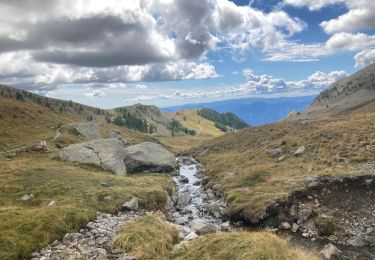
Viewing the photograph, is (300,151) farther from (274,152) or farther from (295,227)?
(295,227)

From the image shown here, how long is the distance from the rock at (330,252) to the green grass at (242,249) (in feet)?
24.8

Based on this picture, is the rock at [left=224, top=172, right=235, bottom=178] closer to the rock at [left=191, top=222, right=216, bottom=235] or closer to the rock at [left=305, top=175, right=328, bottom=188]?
the rock at [left=305, top=175, right=328, bottom=188]

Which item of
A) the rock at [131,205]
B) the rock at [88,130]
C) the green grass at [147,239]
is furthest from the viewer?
the rock at [88,130]

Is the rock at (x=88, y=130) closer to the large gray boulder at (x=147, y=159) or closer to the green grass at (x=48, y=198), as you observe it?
the large gray boulder at (x=147, y=159)

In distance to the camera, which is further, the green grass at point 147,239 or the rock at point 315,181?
the rock at point 315,181

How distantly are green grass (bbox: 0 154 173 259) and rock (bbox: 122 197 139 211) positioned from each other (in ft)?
2.08

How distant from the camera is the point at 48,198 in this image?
1422 inches

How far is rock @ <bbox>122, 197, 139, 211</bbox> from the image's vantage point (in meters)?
36.7

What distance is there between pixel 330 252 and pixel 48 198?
25977 millimetres

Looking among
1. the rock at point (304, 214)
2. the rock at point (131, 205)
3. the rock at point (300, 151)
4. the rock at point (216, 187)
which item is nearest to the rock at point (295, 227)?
the rock at point (304, 214)

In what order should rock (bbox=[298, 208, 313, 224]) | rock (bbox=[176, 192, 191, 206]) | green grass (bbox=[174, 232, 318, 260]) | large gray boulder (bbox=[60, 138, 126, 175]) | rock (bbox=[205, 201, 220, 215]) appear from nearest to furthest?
green grass (bbox=[174, 232, 318, 260]) < rock (bbox=[298, 208, 313, 224]) < rock (bbox=[205, 201, 220, 215]) < rock (bbox=[176, 192, 191, 206]) < large gray boulder (bbox=[60, 138, 126, 175])

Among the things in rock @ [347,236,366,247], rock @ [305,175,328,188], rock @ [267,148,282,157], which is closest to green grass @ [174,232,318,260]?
rock @ [347,236,366,247]

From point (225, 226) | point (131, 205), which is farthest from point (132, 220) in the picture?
point (225, 226)

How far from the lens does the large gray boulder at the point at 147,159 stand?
6875cm
